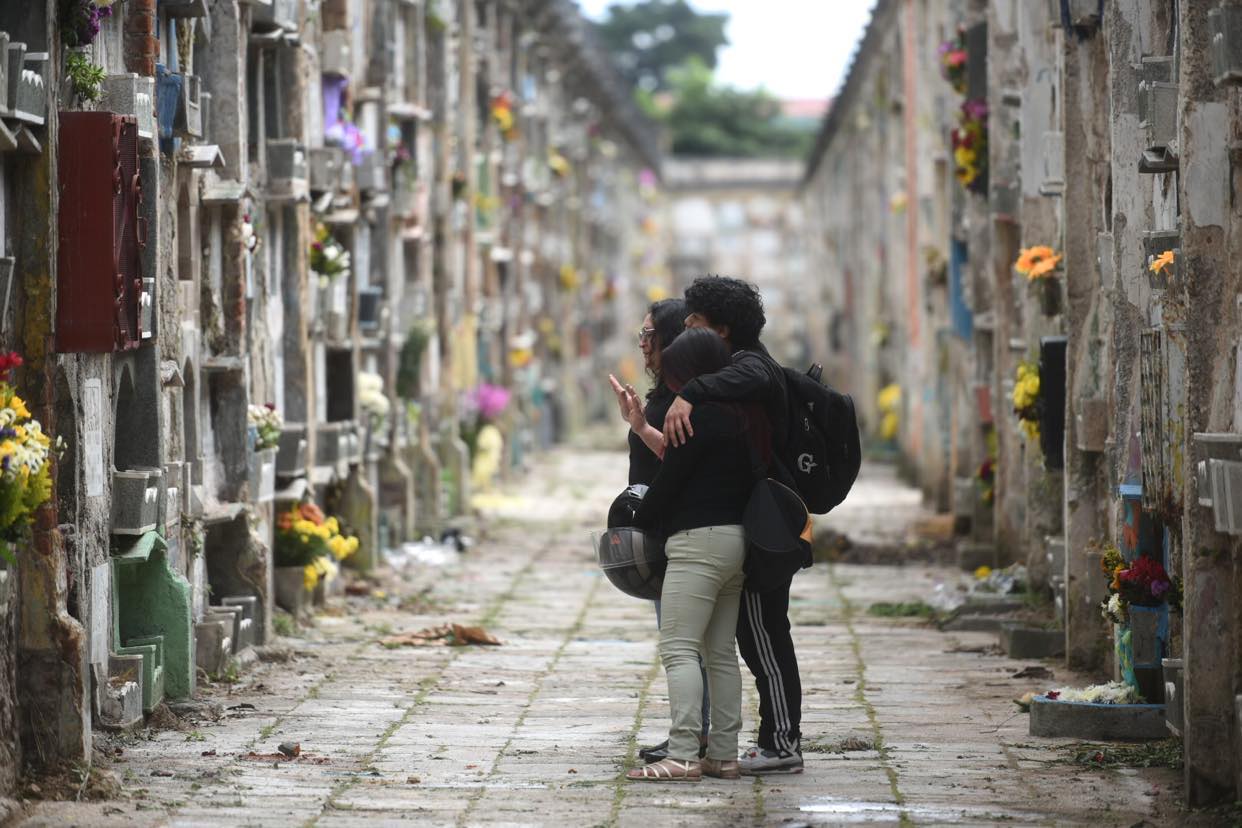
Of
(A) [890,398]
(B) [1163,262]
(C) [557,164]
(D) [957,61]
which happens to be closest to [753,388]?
(B) [1163,262]

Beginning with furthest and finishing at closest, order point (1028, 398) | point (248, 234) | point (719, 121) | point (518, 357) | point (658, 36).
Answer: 1. point (658, 36)
2. point (719, 121)
3. point (518, 357)
4. point (1028, 398)
5. point (248, 234)

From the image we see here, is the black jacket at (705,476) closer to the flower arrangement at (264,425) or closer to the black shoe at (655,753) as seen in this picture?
the black shoe at (655,753)

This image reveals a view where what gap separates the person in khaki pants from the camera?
28.2ft

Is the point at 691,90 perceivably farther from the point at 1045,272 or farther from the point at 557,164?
the point at 1045,272

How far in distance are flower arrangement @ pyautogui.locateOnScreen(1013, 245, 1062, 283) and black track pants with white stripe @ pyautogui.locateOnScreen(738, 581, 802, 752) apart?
16.7 feet

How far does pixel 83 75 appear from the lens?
927cm

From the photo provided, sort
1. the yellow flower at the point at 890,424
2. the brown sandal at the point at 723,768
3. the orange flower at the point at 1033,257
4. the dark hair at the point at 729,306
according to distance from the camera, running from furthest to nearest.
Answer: the yellow flower at the point at 890,424, the orange flower at the point at 1033,257, the dark hair at the point at 729,306, the brown sandal at the point at 723,768

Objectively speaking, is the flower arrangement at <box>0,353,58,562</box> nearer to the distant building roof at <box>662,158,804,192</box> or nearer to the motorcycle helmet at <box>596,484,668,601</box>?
the motorcycle helmet at <box>596,484,668,601</box>

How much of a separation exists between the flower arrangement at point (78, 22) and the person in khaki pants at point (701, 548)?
9.20ft

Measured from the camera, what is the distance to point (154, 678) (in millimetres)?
10188

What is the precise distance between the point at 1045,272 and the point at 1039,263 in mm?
107

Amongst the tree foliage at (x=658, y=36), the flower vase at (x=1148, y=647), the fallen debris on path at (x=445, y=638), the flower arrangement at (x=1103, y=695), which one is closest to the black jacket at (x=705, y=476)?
the flower arrangement at (x=1103, y=695)

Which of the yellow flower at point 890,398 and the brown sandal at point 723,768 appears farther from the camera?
the yellow flower at point 890,398

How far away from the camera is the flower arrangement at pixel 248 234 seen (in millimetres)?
12894
